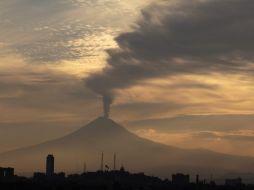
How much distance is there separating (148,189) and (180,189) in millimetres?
10745

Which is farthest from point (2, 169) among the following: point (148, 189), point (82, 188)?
point (82, 188)

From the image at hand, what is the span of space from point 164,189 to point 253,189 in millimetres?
21323

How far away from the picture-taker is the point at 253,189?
539 feet

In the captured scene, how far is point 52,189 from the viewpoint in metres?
126

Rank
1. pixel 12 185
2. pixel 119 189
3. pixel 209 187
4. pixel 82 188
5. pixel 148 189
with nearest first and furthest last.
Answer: pixel 12 185 < pixel 82 188 < pixel 119 189 < pixel 148 189 < pixel 209 187

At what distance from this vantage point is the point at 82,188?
441 ft

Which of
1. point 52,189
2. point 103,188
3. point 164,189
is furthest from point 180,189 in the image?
point 52,189

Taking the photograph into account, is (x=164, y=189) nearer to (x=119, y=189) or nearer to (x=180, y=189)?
(x=180, y=189)

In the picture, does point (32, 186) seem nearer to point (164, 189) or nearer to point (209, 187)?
point (164, 189)

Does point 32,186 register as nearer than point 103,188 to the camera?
Yes

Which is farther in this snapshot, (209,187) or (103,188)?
(209,187)

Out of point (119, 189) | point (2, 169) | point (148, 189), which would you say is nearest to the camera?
point (119, 189)

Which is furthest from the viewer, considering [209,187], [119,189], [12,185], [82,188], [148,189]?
[209,187]

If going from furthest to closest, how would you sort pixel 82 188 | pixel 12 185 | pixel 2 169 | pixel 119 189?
pixel 2 169 → pixel 119 189 → pixel 82 188 → pixel 12 185
